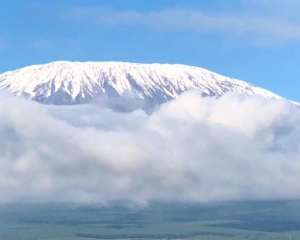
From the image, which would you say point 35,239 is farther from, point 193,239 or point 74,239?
point 193,239

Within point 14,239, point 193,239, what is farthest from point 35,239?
point 193,239

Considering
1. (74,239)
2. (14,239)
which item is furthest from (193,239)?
(14,239)

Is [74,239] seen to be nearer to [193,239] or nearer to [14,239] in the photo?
[14,239]
